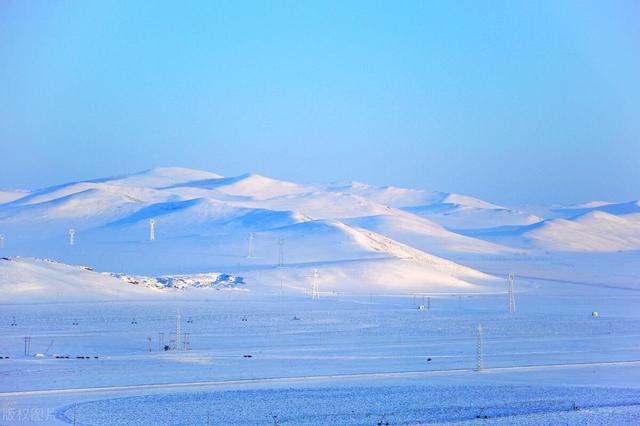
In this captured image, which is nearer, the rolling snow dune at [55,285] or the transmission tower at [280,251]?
the rolling snow dune at [55,285]

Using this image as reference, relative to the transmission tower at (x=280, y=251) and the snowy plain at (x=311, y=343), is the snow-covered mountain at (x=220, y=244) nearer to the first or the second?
the transmission tower at (x=280, y=251)

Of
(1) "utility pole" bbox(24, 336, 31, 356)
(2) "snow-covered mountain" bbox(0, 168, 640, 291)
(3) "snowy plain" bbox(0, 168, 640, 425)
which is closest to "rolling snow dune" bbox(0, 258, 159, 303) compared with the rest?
(3) "snowy plain" bbox(0, 168, 640, 425)

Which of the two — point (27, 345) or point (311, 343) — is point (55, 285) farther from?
point (311, 343)

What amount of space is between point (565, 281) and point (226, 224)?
196ft

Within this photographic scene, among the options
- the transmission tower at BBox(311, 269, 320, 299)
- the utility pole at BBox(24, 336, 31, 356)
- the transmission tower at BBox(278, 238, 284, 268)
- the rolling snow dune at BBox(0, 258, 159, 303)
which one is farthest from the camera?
the transmission tower at BBox(278, 238, 284, 268)

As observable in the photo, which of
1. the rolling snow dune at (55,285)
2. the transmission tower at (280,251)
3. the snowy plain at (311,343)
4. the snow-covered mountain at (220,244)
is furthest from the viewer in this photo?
the transmission tower at (280,251)

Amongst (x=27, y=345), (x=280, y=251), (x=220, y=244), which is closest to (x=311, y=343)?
(x=27, y=345)

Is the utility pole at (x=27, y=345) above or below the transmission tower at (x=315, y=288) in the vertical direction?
below

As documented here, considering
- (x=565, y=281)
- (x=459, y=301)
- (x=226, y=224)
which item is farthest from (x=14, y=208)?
(x=459, y=301)

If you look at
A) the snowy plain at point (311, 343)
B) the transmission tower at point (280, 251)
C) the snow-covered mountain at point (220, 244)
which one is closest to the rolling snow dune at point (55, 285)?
the snowy plain at point (311, 343)

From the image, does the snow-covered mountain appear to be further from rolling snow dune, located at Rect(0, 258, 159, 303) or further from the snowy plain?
rolling snow dune, located at Rect(0, 258, 159, 303)

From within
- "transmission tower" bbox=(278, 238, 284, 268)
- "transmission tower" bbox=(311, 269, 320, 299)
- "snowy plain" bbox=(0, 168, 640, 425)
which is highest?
"transmission tower" bbox=(278, 238, 284, 268)

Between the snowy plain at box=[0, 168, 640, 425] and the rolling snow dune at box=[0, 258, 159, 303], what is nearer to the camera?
the snowy plain at box=[0, 168, 640, 425]

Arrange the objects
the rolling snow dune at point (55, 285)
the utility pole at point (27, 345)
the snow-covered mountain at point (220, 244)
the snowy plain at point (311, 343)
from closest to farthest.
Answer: the snowy plain at point (311, 343), the utility pole at point (27, 345), the rolling snow dune at point (55, 285), the snow-covered mountain at point (220, 244)
